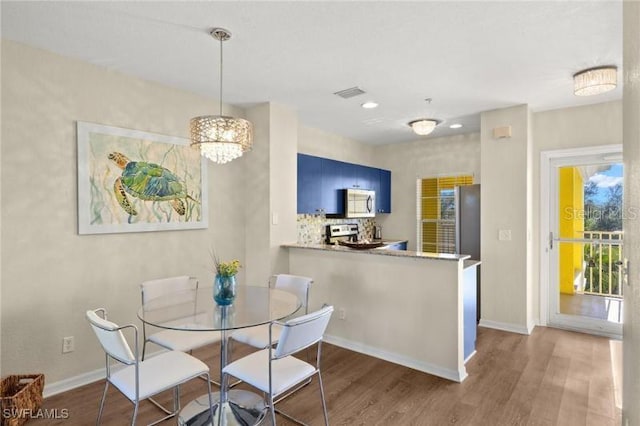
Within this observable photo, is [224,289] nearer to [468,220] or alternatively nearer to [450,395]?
[450,395]

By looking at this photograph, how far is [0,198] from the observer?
7.80 ft

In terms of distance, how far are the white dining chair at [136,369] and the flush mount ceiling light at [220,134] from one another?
1212 mm

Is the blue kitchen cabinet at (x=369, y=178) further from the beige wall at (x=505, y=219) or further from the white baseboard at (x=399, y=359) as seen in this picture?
the white baseboard at (x=399, y=359)

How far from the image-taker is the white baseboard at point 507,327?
393 centimetres

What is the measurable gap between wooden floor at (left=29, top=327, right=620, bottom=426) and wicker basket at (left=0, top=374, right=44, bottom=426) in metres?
0.11

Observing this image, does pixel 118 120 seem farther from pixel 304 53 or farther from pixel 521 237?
pixel 521 237

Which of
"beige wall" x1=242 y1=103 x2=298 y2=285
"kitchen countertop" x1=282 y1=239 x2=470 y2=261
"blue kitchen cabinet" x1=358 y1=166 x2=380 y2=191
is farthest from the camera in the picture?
"blue kitchen cabinet" x1=358 y1=166 x2=380 y2=191

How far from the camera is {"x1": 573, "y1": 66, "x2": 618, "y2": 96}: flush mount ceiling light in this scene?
2.86 meters

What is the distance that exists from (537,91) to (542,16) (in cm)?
157

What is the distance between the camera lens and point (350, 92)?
11.4 feet

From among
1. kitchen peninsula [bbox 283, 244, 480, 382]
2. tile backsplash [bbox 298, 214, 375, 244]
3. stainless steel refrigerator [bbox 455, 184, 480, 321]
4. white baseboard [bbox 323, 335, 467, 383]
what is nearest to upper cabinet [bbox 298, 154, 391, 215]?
tile backsplash [bbox 298, 214, 375, 244]

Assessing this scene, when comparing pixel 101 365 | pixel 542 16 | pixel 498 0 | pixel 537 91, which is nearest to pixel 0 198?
pixel 101 365

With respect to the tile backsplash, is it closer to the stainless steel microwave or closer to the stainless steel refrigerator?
the stainless steel microwave

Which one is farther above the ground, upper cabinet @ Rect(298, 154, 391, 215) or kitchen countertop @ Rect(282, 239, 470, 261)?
upper cabinet @ Rect(298, 154, 391, 215)
